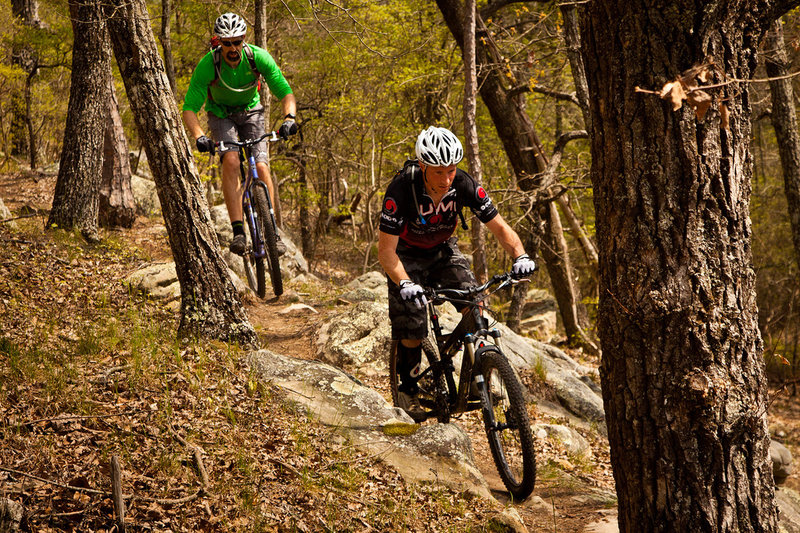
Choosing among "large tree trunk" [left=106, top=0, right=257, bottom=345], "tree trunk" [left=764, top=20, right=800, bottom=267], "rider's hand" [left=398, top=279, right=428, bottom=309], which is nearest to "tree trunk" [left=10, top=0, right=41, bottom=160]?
"large tree trunk" [left=106, top=0, right=257, bottom=345]

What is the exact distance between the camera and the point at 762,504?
2.46 metres

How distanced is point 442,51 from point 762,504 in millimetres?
12714

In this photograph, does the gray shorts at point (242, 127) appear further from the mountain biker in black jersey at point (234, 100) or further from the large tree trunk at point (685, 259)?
the large tree trunk at point (685, 259)

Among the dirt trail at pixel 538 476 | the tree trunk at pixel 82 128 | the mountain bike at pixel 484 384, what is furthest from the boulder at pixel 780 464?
the tree trunk at pixel 82 128

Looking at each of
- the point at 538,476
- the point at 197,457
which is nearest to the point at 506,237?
the point at 538,476

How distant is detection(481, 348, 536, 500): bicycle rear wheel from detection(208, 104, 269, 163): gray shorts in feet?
12.3

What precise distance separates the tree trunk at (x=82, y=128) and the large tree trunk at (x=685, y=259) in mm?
8271

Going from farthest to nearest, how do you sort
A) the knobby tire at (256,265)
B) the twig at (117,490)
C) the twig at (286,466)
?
the knobby tire at (256,265) → the twig at (286,466) → the twig at (117,490)

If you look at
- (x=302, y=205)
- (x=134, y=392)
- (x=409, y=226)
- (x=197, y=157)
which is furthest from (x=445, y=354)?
(x=302, y=205)

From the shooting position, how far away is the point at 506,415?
423 centimetres

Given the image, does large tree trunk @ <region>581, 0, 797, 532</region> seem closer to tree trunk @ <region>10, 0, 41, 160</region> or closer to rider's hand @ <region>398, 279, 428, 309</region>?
rider's hand @ <region>398, 279, 428, 309</region>

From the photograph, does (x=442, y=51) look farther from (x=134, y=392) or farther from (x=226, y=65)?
(x=134, y=392)

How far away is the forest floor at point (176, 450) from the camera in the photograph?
10.6 feet

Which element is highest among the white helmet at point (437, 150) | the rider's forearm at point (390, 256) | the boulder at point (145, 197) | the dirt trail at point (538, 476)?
the boulder at point (145, 197)
